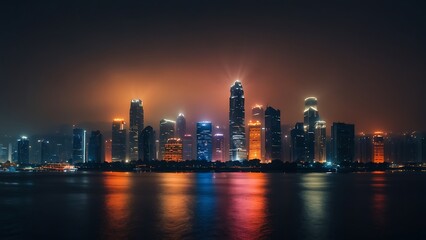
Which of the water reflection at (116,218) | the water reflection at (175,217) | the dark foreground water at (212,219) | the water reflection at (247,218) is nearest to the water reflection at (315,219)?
the dark foreground water at (212,219)

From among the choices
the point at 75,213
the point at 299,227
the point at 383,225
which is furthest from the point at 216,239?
the point at 75,213

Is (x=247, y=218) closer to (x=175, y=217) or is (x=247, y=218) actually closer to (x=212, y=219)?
(x=212, y=219)

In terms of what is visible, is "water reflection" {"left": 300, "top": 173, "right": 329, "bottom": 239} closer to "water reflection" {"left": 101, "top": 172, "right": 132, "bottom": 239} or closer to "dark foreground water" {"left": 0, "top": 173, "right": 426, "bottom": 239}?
"dark foreground water" {"left": 0, "top": 173, "right": 426, "bottom": 239}

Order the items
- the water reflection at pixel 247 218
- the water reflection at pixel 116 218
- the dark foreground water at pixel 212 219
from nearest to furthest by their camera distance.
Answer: the water reflection at pixel 247 218
the dark foreground water at pixel 212 219
the water reflection at pixel 116 218

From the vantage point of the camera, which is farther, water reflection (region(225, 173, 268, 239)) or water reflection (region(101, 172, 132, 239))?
water reflection (region(101, 172, 132, 239))

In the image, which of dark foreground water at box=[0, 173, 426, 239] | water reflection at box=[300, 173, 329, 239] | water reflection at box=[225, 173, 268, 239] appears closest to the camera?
water reflection at box=[225, 173, 268, 239]

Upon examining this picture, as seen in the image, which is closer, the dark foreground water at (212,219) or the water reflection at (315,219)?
the dark foreground water at (212,219)

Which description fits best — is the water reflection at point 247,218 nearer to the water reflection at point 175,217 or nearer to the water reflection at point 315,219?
the water reflection at point 315,219

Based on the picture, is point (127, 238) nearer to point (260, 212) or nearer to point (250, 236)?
point (250, 236)

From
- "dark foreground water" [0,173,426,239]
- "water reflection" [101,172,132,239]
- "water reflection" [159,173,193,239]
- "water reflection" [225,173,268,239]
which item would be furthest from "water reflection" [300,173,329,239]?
"water reflection" [101,172,132,239]

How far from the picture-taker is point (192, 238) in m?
40.3

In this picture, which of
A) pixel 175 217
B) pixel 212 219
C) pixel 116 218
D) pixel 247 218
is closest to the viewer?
pixel 212 219

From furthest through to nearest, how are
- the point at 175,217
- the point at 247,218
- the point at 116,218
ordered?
1. the point at 175,217
2. the point at 116,218
3. the point at 247,218

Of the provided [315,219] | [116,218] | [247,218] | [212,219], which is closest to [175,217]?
[212,219]
